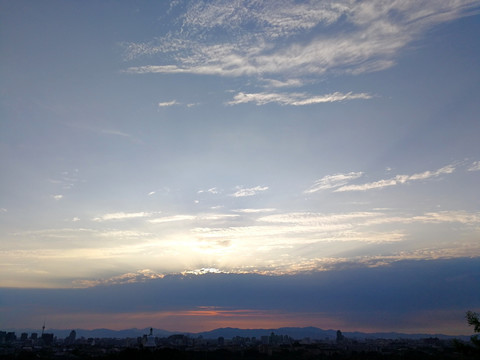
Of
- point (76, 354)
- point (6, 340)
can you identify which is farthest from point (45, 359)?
point (6, 340)

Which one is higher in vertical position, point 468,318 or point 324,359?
point 468,318

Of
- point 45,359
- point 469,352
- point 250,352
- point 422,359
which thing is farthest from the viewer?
point 250,352

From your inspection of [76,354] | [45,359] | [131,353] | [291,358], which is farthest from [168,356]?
[291,358]

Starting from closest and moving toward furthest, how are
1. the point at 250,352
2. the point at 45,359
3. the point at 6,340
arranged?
the point at 45,359
the point at 250,352
the point at 6,340

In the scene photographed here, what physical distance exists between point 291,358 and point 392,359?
19959mm

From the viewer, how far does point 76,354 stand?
74000 millimetres

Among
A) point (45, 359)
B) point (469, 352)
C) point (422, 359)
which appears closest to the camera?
point (469, 352)

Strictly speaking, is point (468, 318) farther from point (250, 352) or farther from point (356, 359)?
point (250, 352)

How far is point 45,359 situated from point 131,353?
18014 millimetres

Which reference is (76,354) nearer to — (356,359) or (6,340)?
(356,359)

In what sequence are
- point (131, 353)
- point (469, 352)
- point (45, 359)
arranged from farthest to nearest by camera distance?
point (45, 359)
point (131, 353)
point (469, 352)

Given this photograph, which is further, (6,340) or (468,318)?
(6,340)

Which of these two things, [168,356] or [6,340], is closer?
[168,356]

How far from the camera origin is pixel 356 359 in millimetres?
74438
